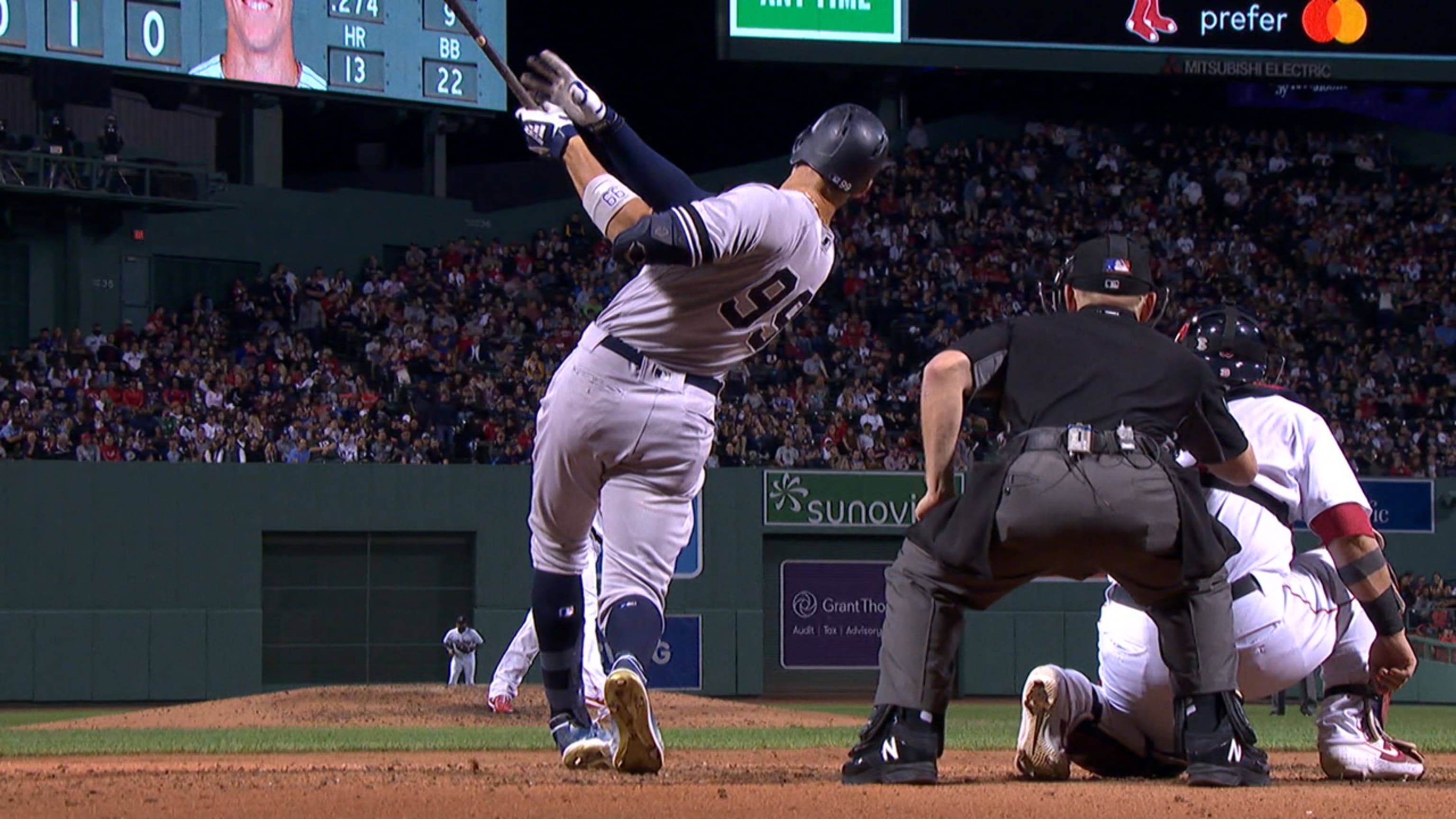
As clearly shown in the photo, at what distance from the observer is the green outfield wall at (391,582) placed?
19297 millimetres

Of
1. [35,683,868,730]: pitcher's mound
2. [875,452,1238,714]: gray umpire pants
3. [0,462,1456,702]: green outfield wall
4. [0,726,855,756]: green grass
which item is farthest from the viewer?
[0,462,1456,702]: green outfield wall

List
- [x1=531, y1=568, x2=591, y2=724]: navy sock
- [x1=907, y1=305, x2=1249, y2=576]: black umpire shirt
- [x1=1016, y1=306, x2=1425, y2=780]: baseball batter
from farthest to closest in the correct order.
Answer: [x1=531, y1=568, x2=591, y2=724]: navy sock, [x1=1016, y1=306, x2=1425, y2=780]: baseball batter, [x1=907, y1=305, x2=1249, y2=576]: black umpire shirt

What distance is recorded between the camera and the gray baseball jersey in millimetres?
4949

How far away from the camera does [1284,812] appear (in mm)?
4227

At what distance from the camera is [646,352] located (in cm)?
512

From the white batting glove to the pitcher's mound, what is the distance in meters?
7.24

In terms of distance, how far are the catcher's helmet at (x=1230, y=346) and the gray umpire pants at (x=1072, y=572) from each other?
3.20 ft

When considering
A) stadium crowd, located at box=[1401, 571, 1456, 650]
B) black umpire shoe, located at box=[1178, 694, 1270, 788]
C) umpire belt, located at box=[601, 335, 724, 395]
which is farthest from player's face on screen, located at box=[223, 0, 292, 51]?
black umpire shoe, located at box=[1178, 694, 1270, 788]

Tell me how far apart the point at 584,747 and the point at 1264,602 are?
2.13 metres

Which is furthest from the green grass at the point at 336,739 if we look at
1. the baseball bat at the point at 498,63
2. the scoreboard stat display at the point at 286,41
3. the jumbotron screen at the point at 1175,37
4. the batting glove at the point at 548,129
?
the jumbotron screen at the point at 1175,37

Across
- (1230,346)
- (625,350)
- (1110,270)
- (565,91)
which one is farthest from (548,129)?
(1230,346)

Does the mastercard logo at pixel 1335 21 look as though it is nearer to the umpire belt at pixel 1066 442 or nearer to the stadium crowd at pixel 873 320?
the stadium crowd at pixel 873 320

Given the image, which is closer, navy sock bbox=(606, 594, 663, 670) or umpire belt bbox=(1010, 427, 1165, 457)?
umpire belt bbox=(1010, 427, 1165, 457)

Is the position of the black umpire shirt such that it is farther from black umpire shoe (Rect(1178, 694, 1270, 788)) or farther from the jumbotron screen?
the jumbotron screen
